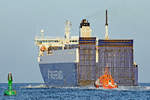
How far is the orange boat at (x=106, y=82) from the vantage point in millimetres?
152762

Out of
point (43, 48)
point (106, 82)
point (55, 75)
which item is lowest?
point (106, 82)

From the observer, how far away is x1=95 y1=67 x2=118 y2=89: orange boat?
15276cm

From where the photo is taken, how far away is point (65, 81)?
159750mm

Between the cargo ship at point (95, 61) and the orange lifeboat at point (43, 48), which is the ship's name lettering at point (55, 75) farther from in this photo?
the orange lifeboat at point (43, 48)

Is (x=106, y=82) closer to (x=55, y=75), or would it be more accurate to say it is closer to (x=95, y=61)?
(x=95, y=61)

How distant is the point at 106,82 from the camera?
15250 centimetres

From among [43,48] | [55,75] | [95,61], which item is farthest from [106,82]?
[43,48]

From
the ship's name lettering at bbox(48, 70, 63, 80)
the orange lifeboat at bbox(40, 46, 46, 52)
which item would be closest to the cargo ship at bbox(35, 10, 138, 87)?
the ship's name lettering at bbox(48, 70, 63, 80)

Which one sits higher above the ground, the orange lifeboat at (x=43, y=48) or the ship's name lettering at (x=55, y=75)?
the orange lifeboat at (x=43, y=48)

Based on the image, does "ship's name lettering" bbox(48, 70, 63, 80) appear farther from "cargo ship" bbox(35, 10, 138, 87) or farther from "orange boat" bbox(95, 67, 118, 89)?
"orange boat" bbox(95, 67, 118, 89)

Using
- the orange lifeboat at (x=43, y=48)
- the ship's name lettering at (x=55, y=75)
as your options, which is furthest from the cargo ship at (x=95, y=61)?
the orange lifeboat at (x=43, y=48)

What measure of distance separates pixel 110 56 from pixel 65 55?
410 inches

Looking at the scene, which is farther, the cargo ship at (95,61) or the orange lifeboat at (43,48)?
the orange lifeboat at (43,48)

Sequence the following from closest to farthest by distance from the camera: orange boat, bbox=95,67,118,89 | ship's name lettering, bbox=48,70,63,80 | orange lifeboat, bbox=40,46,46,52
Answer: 1. orange boat, bbox=95,67,118,89
2. ship's name lettering, bbox=48,70,63,80
3. orange lifeboat, bbox=40,46,46,52
